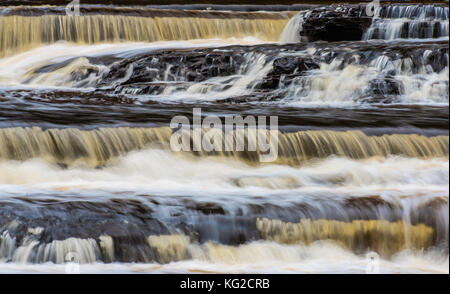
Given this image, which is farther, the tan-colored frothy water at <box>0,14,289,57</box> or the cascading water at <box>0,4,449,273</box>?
the tan-colored frothy water at <box>0,14,289,57</box>

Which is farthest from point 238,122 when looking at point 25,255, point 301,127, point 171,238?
point 25,255

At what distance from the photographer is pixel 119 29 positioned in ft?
52.1

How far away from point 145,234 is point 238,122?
301 centimetres

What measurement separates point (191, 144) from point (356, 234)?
2348 millimetres

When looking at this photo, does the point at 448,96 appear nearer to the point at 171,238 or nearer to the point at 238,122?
the point at 238,122

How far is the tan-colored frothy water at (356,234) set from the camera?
277 inches

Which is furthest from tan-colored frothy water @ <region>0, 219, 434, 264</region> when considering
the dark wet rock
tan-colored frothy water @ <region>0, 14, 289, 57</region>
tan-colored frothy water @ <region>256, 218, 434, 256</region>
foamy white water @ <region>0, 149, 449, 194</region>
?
tan-colored frothy water @ <region>0, 14, 289, 57</region>

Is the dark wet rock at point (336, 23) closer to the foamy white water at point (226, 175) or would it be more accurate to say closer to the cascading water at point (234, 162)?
the cascading water at point (234, 162)

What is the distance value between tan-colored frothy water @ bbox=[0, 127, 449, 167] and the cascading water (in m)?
0.02

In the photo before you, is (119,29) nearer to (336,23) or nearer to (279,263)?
(336,23)

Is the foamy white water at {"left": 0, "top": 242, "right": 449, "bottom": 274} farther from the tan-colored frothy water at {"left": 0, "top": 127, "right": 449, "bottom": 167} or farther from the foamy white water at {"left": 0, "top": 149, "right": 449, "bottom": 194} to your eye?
the tan-colored frothy water at {"left": 0, "top": 127, "right": 449, "bottom": 167}

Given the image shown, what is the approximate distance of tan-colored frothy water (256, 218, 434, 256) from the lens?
7031 millimetres

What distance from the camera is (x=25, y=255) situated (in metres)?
6.49

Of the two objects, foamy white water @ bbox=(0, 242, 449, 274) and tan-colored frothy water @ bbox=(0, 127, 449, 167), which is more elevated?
tan-colored frothy water @ bbox=(0, 127, 449, 167)
